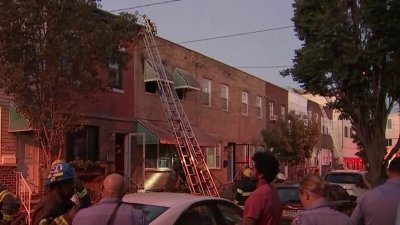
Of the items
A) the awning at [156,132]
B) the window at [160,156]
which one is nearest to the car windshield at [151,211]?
the awning at [156,132]

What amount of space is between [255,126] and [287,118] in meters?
1.94

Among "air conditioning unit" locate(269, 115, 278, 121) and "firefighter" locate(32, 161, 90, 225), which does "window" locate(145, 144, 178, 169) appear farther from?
"firefighter" locate(32, 161, 90, 225)

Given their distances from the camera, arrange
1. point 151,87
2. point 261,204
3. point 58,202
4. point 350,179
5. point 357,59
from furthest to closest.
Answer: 1. point 151,87
2. point 350,179
3. point 357,59
4. point 261,204
5. point 58,202

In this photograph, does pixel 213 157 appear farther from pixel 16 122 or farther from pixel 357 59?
pixel 357 59

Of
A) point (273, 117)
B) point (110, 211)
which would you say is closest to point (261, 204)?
point (110, 211)

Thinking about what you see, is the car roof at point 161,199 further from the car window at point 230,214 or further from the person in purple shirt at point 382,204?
the person in purple shirt at point 382,204

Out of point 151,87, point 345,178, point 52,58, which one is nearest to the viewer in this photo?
point 52,58

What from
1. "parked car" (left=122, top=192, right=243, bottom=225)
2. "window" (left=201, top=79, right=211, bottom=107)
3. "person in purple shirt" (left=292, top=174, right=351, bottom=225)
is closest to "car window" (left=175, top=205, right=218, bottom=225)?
"parked car" (left=122, top=192, right=243, bottom=225)

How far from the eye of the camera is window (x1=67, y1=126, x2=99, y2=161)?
59.3ft

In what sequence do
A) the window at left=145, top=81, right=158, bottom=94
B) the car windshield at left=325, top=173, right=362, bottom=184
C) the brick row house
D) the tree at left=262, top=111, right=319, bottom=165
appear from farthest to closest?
the tree at left=262, top=111, right=319, bottom=165
the window at left=145, top=81, right=158, bottom=94
the car windshield at left=325, top=173, right=362, bottom=184
the brick row house

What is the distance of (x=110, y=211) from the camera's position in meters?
4.31

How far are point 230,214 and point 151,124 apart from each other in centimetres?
1418

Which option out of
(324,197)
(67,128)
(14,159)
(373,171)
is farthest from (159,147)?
(324,197)

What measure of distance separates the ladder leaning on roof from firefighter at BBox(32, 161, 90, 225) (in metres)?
16.0
